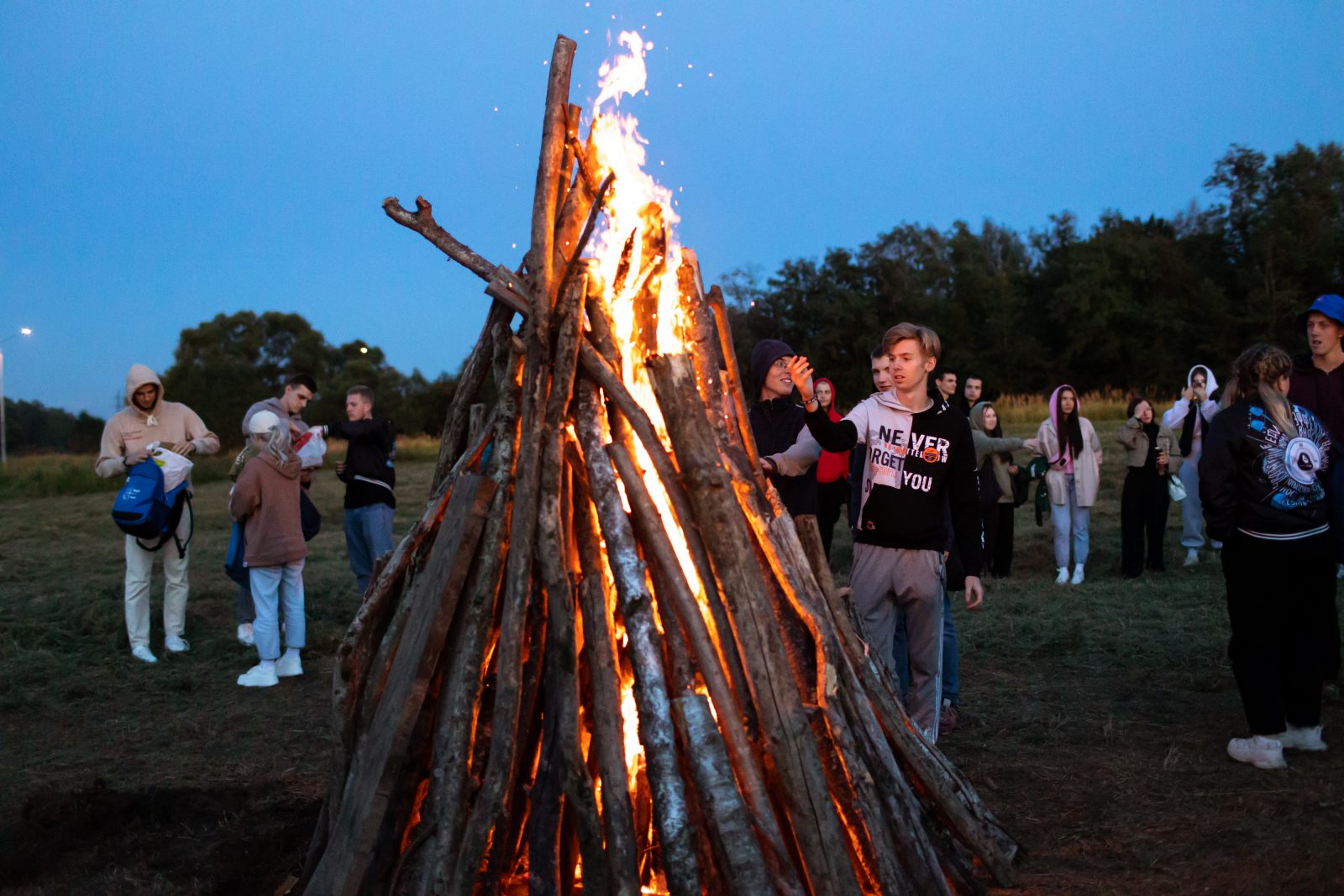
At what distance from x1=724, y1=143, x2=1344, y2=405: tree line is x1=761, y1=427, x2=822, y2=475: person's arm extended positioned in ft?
76.3

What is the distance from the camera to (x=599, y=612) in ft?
12.0

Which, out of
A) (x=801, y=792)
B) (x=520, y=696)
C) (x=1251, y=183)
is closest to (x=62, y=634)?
(x=520, y=696)

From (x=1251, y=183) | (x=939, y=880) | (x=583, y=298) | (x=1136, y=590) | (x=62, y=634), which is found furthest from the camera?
(x=1251, y=183)

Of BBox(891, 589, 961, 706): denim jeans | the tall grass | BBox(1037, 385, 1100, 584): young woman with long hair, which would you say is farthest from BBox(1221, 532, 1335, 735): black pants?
the tall grass

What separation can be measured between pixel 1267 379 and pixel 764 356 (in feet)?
8.78

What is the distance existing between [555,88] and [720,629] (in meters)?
2.30

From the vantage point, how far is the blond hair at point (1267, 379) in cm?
546

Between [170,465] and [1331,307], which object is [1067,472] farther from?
[170,465]

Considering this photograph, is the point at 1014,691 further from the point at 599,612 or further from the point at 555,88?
the point at 555,88

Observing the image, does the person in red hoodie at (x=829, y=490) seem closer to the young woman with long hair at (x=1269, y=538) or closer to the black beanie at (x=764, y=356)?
the black beanie at (x=764, y=356)

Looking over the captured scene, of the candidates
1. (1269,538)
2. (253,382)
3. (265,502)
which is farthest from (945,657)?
(253,382)

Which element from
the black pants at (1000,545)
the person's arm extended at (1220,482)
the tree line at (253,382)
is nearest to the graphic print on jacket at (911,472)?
the person's arm extended at (1220,482)

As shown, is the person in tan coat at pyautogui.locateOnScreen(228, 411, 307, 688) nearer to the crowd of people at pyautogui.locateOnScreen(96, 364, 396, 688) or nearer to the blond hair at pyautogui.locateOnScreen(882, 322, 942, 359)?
the crowd of people at pyautogui.locateOnScreen(96, 364, 396, 688)

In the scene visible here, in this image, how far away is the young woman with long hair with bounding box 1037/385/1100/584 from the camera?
10523 millimetres
